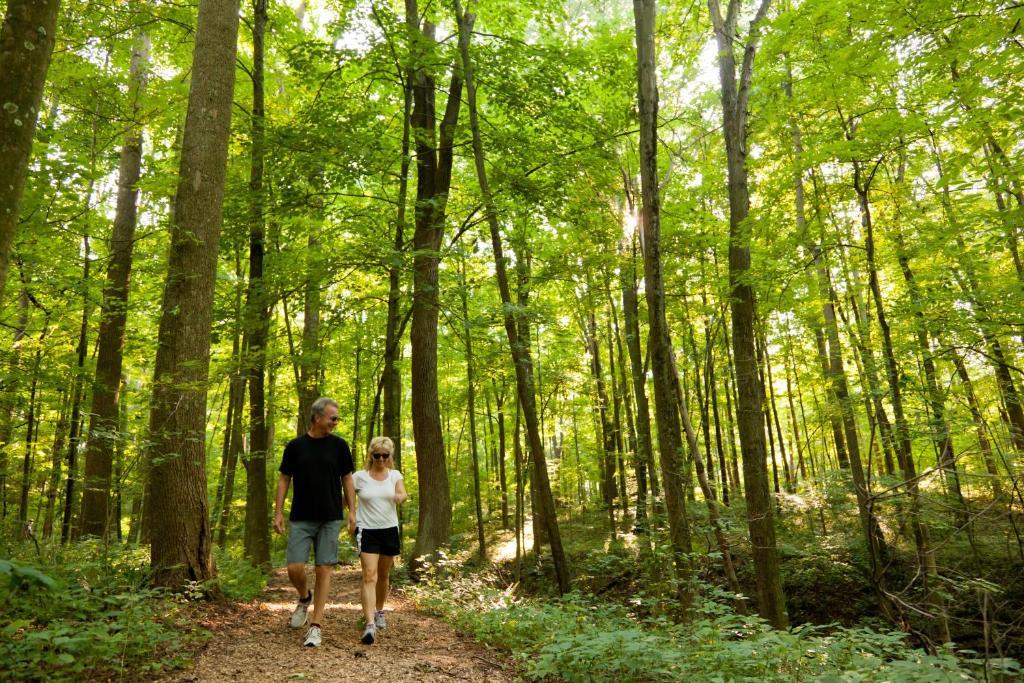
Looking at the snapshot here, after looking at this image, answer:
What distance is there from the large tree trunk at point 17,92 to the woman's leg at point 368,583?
11.9ft

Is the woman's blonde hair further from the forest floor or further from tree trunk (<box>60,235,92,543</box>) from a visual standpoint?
tree trunk (<box>60,235,92,543</box>)

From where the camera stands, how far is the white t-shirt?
221 inches

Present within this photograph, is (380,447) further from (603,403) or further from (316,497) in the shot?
(603,403)

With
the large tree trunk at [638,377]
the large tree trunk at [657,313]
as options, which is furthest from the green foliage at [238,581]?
the large tree trunk at [638,377]

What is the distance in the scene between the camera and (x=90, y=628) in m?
3.78

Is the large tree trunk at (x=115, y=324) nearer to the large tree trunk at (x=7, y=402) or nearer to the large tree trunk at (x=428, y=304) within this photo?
the large tree trunk at (x=7, y=402)

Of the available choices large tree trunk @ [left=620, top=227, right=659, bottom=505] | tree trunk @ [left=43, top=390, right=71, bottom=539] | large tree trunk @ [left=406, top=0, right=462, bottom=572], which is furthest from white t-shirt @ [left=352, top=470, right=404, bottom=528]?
large tree trunk @ [left=620, top=227, right=659, bottom=505]

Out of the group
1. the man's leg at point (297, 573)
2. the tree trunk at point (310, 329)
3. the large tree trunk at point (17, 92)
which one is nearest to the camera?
the large tree trunk at point (17, 92)

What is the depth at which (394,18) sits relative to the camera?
10.1 metres

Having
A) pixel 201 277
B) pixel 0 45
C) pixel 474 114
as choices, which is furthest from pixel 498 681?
pixel 474 114

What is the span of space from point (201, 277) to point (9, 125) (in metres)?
2.79

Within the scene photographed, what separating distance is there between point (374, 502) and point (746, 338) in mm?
6084

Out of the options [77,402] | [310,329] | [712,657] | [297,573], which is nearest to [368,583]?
[297,573]

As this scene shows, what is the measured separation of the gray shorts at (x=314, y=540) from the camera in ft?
16.8
